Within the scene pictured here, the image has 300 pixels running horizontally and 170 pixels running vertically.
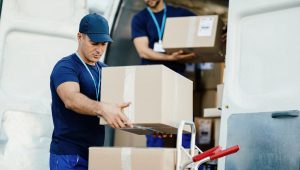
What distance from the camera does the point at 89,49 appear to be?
3033mm

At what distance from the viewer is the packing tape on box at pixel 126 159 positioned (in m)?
2.71

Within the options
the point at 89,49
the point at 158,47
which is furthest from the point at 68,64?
the point at 158,47

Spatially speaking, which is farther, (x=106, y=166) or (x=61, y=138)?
(x=61, y=138)

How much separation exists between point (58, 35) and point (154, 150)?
4.56 feet

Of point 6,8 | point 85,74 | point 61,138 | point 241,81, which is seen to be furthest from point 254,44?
point 6,8

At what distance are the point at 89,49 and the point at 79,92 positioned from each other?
29cm

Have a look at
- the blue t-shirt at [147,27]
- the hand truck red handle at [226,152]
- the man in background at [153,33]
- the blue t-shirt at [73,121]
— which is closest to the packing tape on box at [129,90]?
the blue t-shirt at [73,121]

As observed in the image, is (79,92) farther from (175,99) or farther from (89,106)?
(175,99)

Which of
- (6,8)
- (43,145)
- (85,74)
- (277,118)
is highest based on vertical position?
(6,8)

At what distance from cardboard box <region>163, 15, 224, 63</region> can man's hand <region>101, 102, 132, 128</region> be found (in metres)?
1.31

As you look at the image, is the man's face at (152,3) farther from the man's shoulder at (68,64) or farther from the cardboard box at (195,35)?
the man's shoulder at (68,64)

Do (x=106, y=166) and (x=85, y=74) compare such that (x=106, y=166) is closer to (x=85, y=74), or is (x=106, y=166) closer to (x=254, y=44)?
(x=85, y=74)

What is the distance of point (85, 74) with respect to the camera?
3.00 meters

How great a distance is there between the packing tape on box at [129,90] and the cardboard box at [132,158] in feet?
0.57
